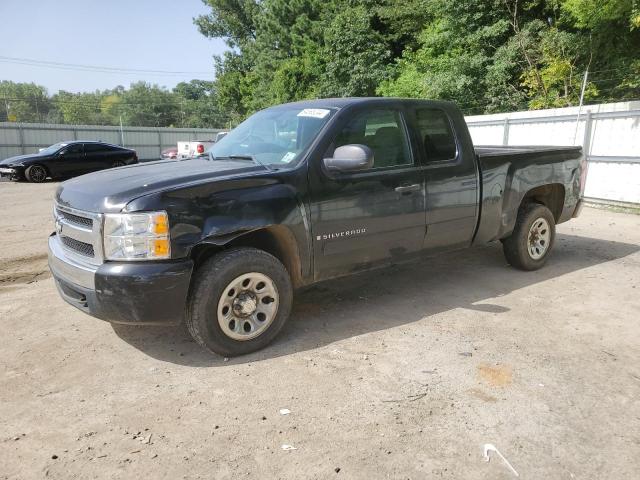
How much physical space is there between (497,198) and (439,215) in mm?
901

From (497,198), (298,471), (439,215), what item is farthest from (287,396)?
(497,198)

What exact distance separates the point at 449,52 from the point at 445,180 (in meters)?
19.1

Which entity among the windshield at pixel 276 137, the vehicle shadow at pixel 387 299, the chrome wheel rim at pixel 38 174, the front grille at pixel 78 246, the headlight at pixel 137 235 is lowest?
the chrome wheel rim at pixel 38 174

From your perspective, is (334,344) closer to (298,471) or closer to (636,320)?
(298,471)

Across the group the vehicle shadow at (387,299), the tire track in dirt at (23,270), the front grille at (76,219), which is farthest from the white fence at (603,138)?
the tire track in dirt at (23,270)

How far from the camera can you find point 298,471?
248 centimetres

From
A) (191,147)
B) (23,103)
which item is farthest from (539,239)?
(23,103)

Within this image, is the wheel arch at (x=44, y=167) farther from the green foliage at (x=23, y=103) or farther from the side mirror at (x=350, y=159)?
the green foliage at (x=23, y=103)

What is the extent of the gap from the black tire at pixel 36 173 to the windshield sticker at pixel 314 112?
1570 centimetres

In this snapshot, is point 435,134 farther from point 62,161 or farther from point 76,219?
point 62,161

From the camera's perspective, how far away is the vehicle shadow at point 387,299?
12.8 feet

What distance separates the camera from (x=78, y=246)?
3584 millimetres

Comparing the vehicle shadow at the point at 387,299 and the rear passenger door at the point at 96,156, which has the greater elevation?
the rear passenger door at the point at 96,156

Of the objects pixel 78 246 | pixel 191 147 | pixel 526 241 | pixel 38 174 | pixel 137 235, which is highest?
pixel 137 235
